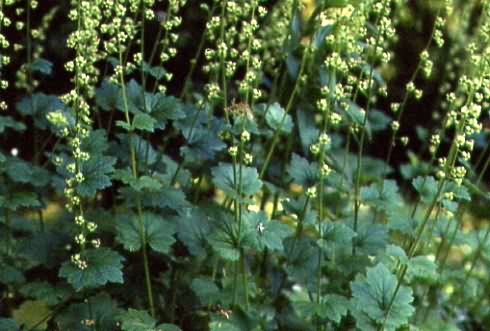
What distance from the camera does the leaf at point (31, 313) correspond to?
3301mm

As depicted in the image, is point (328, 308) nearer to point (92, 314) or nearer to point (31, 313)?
point (92, 314)

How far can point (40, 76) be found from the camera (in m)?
4.70

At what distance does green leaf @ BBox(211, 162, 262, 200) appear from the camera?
9.30ft

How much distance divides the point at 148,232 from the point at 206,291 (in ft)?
1.02

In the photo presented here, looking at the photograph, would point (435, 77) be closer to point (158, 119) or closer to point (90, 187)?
point (158, 119)

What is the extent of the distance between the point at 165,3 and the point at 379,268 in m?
2.38

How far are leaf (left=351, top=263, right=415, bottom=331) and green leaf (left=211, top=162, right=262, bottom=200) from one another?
19.2 inches

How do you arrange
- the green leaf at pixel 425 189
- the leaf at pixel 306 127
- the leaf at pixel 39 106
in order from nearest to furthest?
the green leaf at pixel 425 189
the leaf at pixel 39 106
the leaf at pixel 306 127

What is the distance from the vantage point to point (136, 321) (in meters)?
2.78

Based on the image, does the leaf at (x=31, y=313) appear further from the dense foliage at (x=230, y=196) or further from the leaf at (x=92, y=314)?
the leaf at (x=92, y=314)

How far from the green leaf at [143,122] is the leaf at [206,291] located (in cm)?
64

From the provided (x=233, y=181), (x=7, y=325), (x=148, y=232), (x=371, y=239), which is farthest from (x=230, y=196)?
(x=7, y=325)

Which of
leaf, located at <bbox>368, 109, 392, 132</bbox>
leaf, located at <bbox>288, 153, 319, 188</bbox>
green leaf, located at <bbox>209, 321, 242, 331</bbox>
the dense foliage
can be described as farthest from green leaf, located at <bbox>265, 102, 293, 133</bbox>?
leaf, located at <bbox>368, 109, 392, 132</bbox>

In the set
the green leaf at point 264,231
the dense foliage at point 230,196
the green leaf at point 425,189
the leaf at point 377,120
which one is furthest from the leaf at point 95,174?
the leaf at point 377,120
